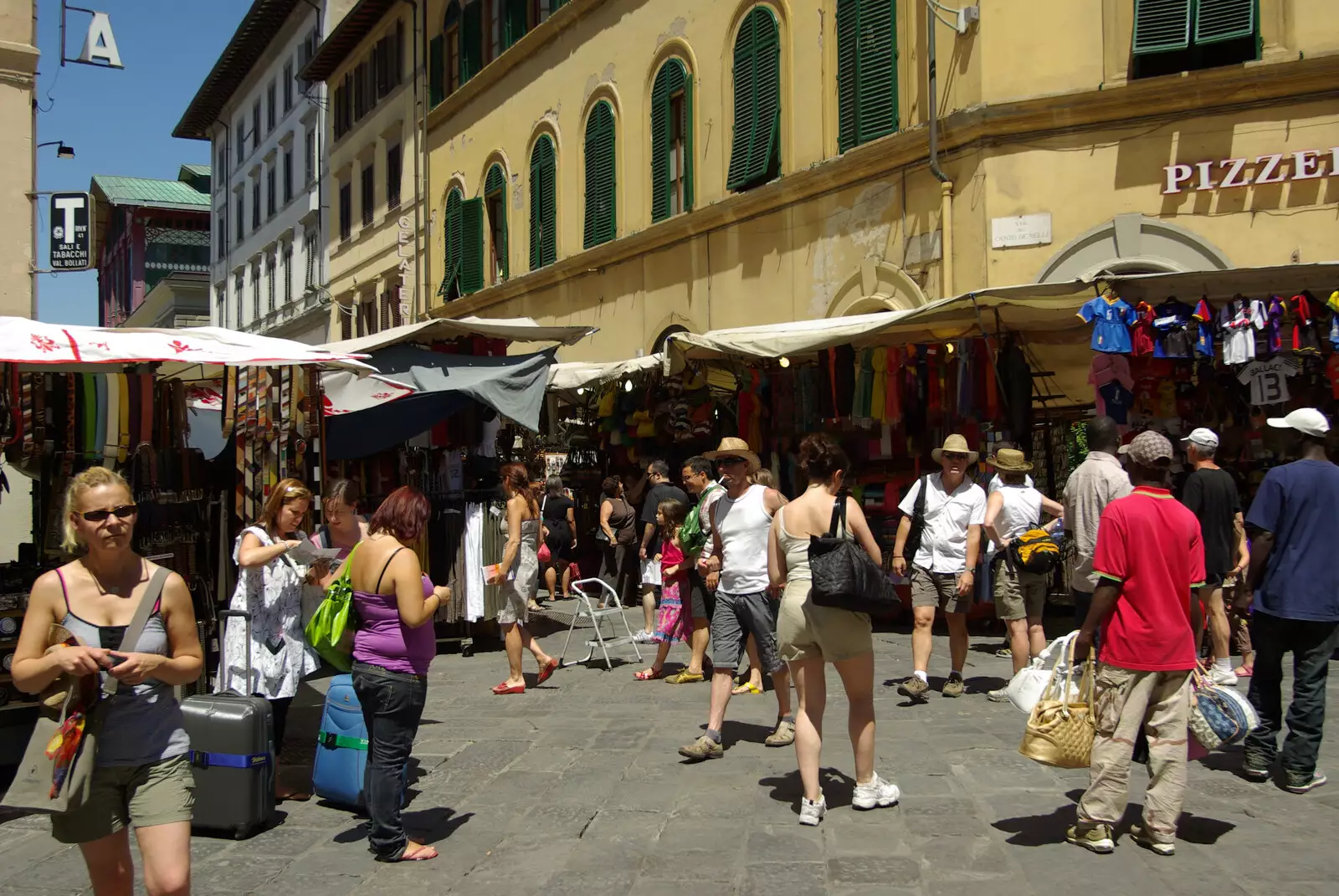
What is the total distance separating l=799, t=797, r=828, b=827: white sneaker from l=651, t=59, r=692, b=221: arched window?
12.6 metres

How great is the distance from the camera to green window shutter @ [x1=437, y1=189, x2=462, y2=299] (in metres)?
23.9

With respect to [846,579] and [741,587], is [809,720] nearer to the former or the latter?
[846,579]

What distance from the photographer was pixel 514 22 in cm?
→ 2148

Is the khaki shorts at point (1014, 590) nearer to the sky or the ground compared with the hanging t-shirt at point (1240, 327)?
nearer to the ground

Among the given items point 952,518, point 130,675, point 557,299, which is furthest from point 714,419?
point 130,675

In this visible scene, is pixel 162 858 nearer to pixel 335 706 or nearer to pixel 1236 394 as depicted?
pixel 335 706

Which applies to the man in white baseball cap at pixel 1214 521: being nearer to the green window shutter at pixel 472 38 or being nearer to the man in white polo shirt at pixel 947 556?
the man in white polo shirt at pixel 947 556

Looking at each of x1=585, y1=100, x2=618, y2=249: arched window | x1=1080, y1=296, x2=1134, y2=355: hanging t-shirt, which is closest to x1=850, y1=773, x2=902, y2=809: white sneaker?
x1=1080, y1=296, x2=1134, y2=355: hanging t-shirt

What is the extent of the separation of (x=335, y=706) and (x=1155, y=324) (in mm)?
6801

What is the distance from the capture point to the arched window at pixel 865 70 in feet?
43.4

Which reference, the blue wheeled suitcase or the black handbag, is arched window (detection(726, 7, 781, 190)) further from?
the blue wheeled suitcase

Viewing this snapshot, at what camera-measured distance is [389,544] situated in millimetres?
4902

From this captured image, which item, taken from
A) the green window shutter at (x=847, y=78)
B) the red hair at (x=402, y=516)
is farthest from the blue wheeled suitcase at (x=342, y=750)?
the green window shutter at (x=847, y=78)

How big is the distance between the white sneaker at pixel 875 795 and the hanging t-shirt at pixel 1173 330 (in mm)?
5314
